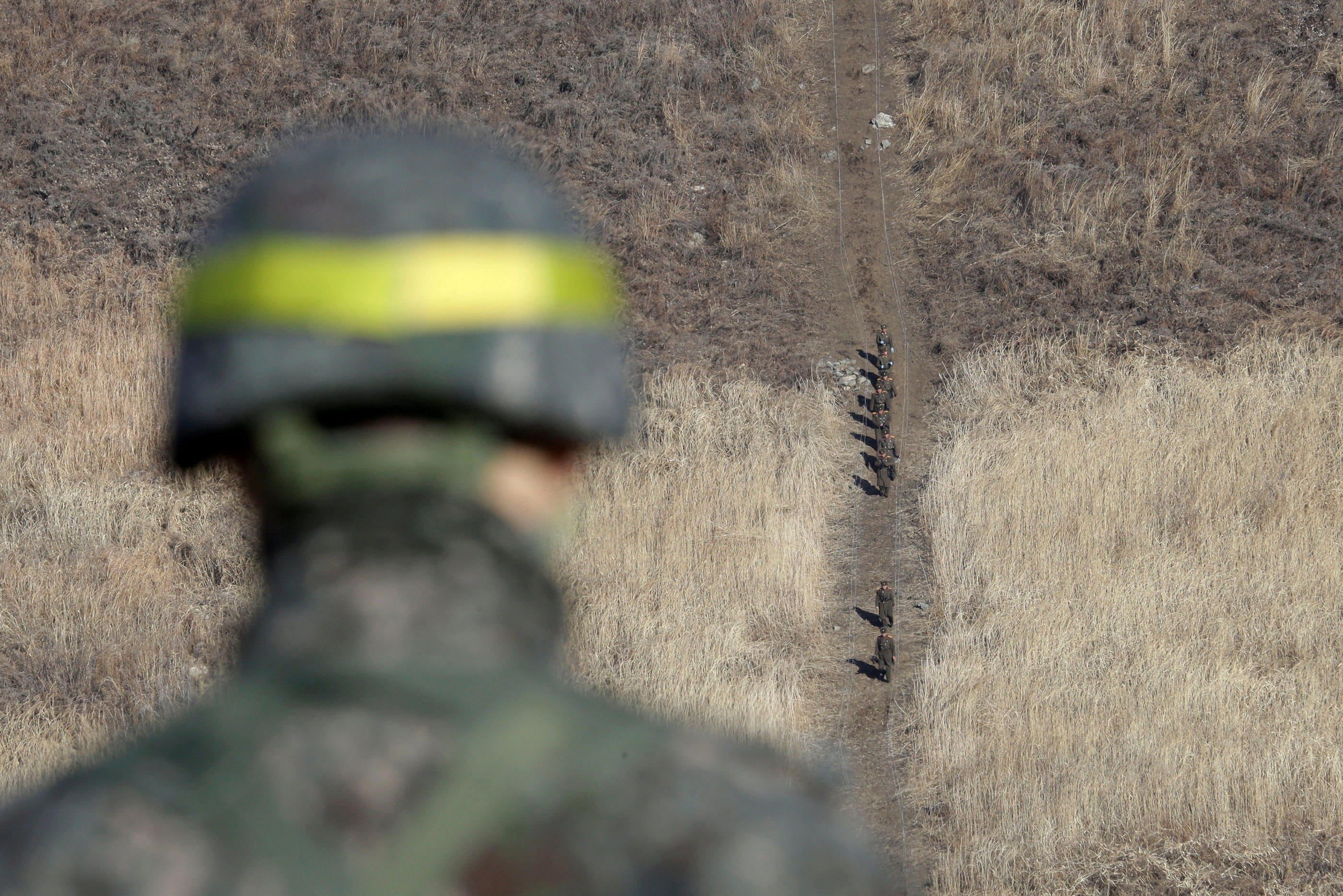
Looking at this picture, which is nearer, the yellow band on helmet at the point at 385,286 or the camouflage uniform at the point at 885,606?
the yellow band on helmet at the point at 385,286

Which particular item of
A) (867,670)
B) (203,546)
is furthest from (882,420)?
(203,546)

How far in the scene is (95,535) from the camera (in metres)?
9.05

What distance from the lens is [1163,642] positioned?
8.47 meters

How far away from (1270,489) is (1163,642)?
221 centimetres

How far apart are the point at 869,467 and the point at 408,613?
31.8 feet

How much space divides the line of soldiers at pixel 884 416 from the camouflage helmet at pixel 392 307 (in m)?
9.31

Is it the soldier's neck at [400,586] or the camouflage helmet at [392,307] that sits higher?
the camouflage helmet at [392,307]

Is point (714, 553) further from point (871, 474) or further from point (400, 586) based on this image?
point (400, 586)

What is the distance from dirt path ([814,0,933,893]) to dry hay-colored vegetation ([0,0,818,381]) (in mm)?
482

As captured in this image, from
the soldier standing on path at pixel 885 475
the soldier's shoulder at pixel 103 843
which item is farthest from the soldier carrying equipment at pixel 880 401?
the soldier's shoulder at pixel 103 843

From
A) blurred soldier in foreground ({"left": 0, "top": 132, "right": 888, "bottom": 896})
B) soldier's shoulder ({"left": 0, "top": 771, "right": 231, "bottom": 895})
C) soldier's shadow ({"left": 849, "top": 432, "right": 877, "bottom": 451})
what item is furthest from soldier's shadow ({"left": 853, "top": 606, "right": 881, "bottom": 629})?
soldier's shoulder ({"left": 0, "top": 771, "right": 231, "bottom": 895})

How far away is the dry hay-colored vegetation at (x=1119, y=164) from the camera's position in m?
12.2

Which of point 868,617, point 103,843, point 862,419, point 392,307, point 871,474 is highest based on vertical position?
point 392,307

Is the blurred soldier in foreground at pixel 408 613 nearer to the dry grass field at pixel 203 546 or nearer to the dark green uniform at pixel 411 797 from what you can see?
the dark green uniform at pixel 411 797
